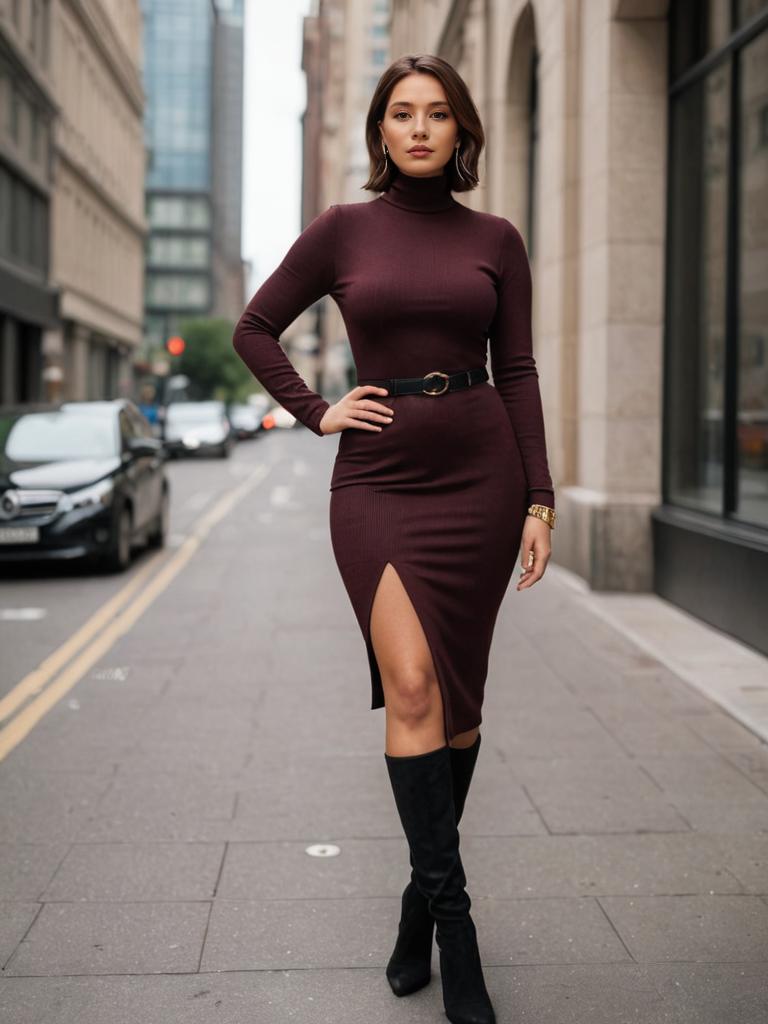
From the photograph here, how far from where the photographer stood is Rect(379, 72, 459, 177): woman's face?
10.5 feet

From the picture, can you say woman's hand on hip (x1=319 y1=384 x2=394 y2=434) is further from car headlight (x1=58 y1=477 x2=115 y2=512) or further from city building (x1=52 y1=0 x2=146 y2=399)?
city building (x1=52 y1=0 x2=146 y2=399)

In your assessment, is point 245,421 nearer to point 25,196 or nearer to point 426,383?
point 25,196

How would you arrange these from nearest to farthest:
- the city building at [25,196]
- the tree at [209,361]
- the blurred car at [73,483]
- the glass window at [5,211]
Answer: the blurred car at [73,483] → the city building at [25,196] → the glass window at [5,211] → the tree at [209,361]

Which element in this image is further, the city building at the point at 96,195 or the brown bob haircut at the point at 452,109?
the city building at the point at 96,195

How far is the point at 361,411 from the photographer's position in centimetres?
317

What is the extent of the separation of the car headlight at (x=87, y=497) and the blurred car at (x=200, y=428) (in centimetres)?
2392

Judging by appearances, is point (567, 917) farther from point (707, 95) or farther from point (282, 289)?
point (707, 95)

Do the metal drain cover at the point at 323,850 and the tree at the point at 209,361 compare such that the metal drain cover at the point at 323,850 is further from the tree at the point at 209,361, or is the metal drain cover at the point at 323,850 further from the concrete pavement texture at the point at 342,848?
the tree at the point at 209,361


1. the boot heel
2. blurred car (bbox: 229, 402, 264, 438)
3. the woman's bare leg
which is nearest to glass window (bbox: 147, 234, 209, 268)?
blurred car (bbox: 229, 402, 264, 438)

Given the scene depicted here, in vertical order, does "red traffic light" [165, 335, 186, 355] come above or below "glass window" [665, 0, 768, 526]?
above

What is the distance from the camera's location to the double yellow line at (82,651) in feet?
21.8

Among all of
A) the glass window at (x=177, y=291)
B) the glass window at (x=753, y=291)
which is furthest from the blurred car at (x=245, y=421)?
the glass window at (x=177, y=291)

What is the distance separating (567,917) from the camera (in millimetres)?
3918

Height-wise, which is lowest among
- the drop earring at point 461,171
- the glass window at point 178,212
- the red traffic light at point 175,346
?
the drop earring at point 461,171
